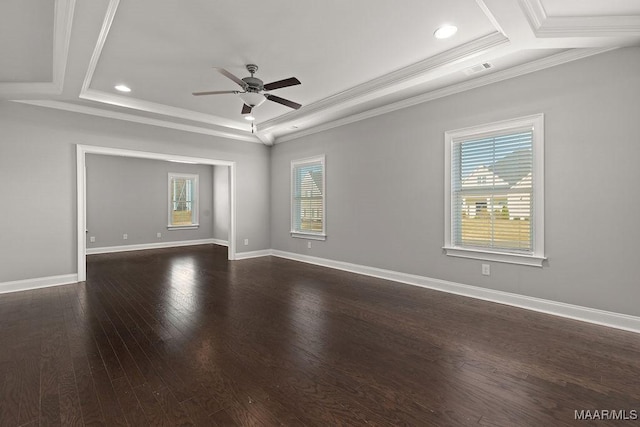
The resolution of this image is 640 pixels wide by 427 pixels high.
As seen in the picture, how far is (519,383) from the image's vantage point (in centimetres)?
201

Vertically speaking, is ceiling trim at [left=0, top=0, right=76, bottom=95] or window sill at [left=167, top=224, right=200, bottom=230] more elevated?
ceiling trim at [left=0, top=0, right=76, bottom=95]

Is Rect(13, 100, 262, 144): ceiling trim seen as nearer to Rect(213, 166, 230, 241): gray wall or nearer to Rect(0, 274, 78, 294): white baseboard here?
Rect(213, 166, 230, 241): gray wall

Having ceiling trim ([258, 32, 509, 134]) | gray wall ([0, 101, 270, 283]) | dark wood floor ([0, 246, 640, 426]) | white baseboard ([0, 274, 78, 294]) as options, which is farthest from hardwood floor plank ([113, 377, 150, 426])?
ceiling trim ([258, 32, 509, 134])

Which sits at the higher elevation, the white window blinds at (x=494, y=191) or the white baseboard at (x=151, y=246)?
the white window blinds at (x=494, y=191)

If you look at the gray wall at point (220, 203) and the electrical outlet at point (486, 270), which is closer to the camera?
the electrical outlet at point (486, 270)

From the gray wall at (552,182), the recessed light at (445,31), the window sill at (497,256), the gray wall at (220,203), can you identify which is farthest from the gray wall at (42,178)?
the window sill at (497,256)

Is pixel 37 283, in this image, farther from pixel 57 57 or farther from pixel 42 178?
pixel 57 57

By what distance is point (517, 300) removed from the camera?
3521 mm

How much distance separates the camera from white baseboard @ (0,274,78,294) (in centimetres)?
418

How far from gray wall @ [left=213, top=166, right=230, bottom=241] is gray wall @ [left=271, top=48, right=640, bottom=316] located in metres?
4.86

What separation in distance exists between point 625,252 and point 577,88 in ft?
5.64

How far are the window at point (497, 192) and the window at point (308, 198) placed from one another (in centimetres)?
255

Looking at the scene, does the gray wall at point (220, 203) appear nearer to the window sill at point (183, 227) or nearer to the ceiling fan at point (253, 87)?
the window sill at point (183, 227)

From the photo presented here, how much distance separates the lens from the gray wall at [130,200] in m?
7.40
